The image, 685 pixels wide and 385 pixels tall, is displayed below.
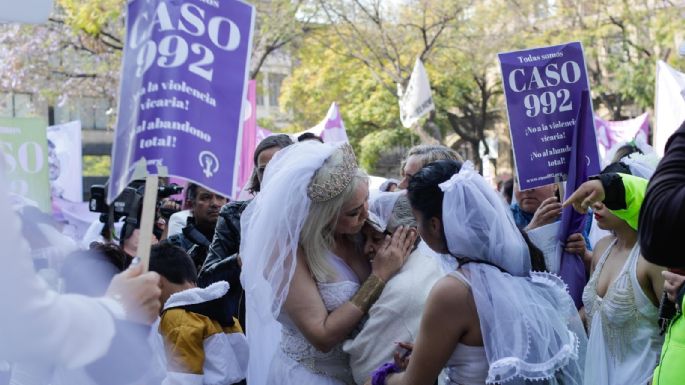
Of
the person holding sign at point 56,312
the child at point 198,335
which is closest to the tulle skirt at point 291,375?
the child at point 198,335

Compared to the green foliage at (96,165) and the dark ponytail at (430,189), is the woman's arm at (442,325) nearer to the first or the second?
the dark ponytail at (430,189)

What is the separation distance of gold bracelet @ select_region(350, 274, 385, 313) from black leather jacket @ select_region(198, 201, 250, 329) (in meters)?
1.30

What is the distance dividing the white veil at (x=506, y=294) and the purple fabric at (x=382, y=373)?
0.47 m

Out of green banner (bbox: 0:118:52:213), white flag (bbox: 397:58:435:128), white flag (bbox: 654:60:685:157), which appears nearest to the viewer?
green banner (bbox: 0:118:52:213)

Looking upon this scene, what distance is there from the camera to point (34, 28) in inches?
726

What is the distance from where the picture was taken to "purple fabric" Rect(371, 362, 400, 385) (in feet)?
10.4

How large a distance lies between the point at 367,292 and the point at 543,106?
1.95 meters

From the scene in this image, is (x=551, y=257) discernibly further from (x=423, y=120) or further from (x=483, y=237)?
(x=423, y=120)

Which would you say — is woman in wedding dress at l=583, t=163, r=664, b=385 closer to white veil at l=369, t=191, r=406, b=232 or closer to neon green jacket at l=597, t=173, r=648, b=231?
neon green jacket at l=597, t=173, r=648, b=231

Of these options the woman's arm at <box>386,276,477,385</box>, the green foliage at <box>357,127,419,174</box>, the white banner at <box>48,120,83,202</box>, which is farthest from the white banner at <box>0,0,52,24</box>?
the green foliage at <box>357,127,419,174</box>

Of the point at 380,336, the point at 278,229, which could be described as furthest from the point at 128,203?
the point at 380,336

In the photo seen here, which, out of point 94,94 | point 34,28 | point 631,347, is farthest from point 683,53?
point 94,94

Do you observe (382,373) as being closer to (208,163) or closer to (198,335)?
(208,163)

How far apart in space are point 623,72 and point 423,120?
17.8 feet
